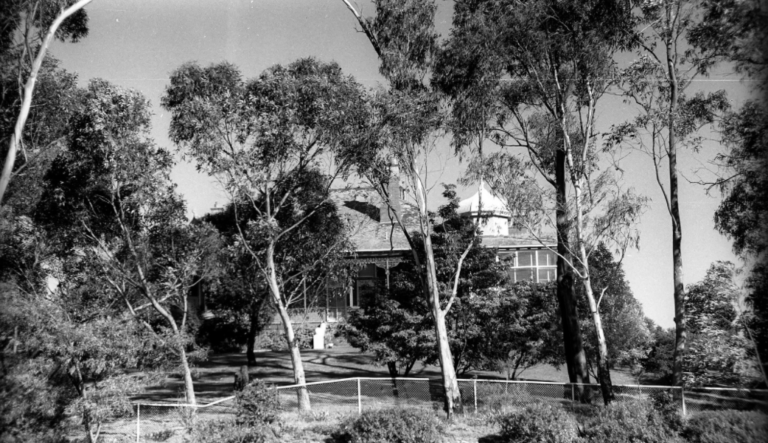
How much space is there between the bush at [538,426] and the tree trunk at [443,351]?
3.45m

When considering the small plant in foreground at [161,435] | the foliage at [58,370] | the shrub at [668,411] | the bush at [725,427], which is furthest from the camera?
the small plant in foreground at [161,435]

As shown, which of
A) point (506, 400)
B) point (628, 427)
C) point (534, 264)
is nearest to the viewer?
point (628, 427)

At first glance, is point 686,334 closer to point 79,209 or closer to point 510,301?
point 510,301

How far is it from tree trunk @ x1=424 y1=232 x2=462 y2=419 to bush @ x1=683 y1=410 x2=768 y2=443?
6333mm

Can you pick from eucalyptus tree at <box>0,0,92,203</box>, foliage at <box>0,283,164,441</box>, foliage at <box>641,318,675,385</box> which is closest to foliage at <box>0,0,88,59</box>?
eucalyptus tree at <box>0,0,92,203</box>

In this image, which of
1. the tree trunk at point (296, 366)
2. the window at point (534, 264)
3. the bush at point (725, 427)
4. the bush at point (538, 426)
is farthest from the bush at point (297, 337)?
the window at point (534, 264)

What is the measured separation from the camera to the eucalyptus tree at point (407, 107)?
61.9ft

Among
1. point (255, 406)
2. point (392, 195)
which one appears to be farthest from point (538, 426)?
point (392, 195)

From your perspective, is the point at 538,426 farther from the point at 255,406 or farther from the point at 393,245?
the point at 393,245

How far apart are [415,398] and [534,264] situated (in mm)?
15270

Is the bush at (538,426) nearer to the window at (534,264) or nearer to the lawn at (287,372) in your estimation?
the lawn at (287,372)

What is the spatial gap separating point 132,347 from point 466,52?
12653mm

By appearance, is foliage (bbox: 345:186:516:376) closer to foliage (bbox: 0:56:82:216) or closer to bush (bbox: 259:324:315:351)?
bush (bbox: 259:324:315:351)

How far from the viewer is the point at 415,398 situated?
18.4 metres
